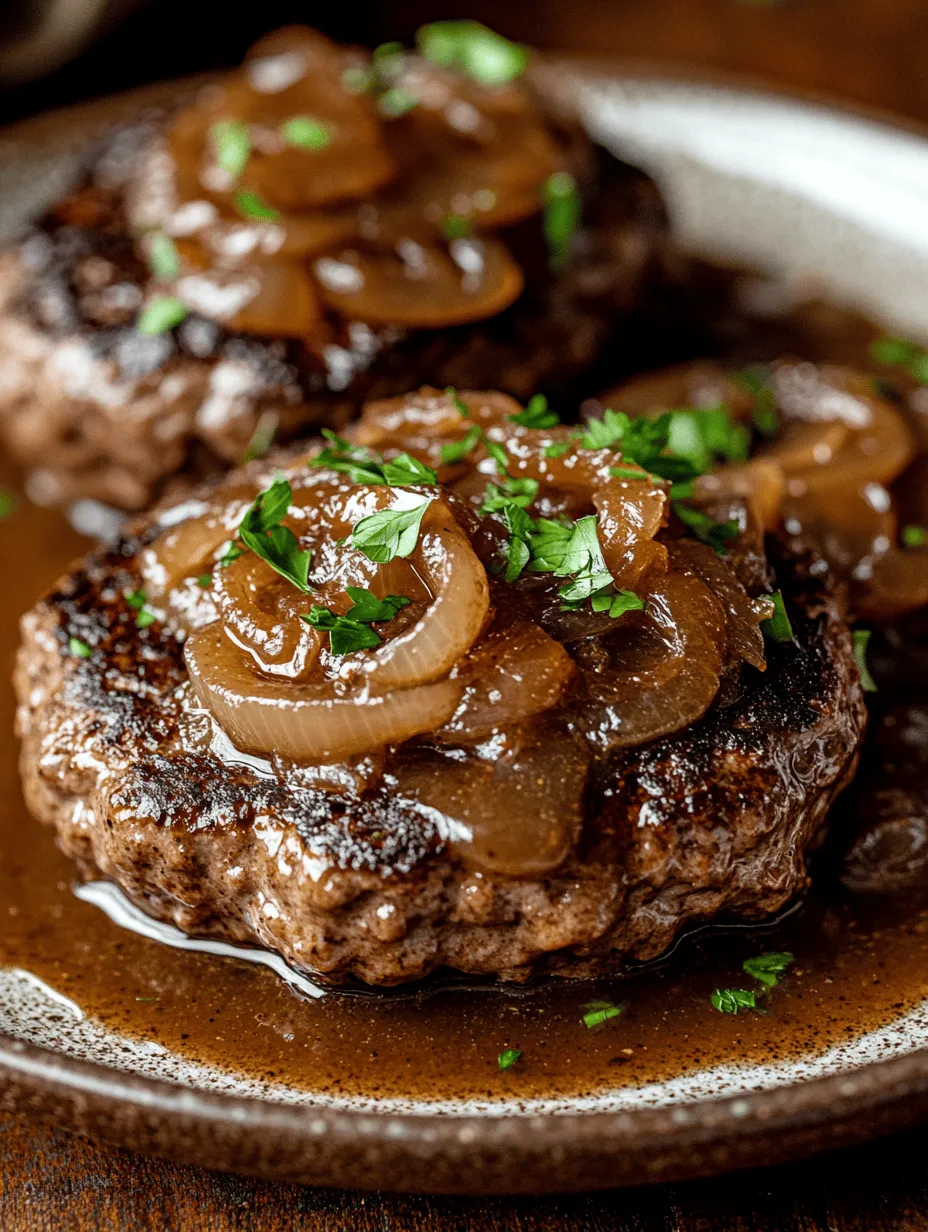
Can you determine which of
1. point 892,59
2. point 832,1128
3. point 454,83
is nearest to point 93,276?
point 454,83

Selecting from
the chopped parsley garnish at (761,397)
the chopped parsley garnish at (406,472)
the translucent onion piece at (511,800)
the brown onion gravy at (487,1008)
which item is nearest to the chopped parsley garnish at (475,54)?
the chopped parsley garnish at (761,397)

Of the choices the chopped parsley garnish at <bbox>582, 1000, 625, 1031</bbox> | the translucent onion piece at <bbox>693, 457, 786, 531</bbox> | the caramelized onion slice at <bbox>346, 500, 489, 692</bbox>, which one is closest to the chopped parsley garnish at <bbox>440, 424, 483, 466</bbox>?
the caramelized onion slice at <bbox>346, 500, 489, 692</bbox>

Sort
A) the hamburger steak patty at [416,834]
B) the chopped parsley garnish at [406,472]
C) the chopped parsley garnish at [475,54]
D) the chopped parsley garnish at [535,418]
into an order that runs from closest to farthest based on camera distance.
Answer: the hamburger steak patty at [416,834] → the chopped parsley garnish at [406,472] → the chopped parsley garnish at [535,418] → the chopped parsley garnish at [475,54]

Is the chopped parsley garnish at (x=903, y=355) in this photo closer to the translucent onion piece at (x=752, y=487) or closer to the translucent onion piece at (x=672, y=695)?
the translucent onion piece at (x=752, y=487)

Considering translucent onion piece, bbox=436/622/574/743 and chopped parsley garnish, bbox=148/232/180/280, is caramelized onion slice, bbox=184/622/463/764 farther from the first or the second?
chopped parsley garnish, bbox=148/232/180/280

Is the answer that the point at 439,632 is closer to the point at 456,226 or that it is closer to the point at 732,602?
the point at 732,602

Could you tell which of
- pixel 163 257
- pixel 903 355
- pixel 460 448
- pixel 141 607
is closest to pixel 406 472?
pixel 460 448

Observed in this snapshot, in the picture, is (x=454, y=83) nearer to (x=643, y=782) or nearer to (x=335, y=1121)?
(x=643, y=782)
